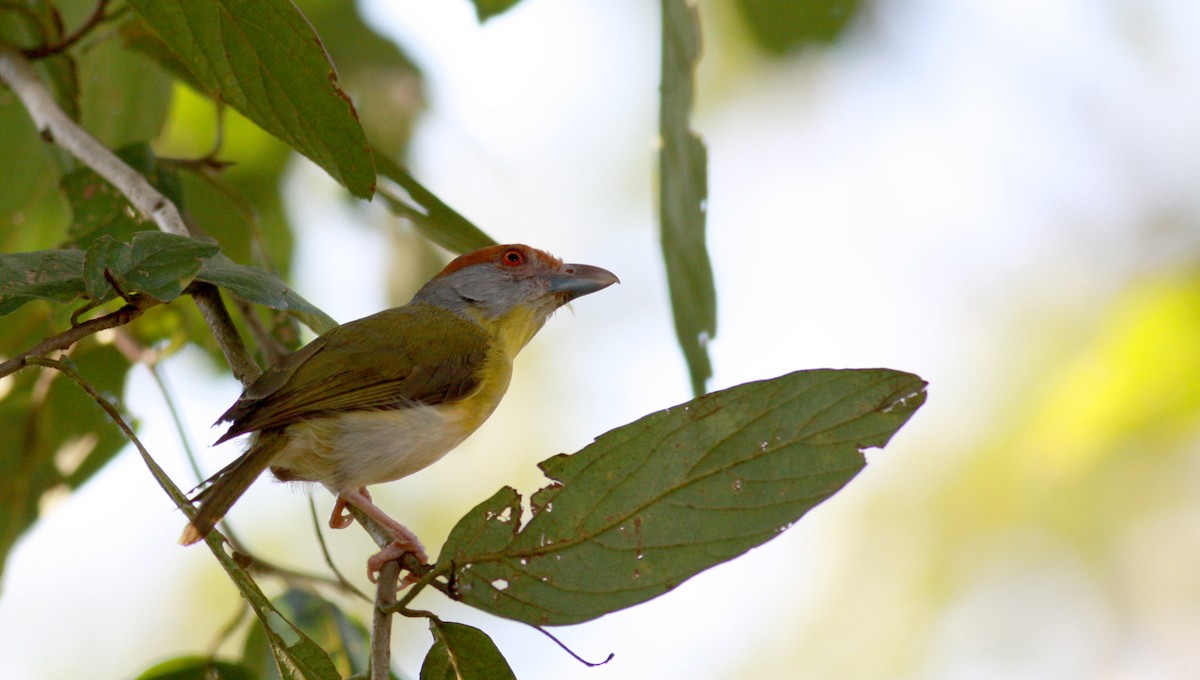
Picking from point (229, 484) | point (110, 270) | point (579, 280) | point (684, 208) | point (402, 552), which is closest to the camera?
point (110, 270)

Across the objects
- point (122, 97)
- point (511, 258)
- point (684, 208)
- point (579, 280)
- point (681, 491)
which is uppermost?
point (122, 97)

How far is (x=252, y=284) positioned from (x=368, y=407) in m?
0.95

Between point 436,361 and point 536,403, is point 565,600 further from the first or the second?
point 536,403

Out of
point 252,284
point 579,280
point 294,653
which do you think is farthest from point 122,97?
point 294,653

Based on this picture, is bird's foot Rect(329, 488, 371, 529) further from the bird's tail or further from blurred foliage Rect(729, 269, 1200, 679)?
blurred foliage Rect(729, 269, 1200, 679)

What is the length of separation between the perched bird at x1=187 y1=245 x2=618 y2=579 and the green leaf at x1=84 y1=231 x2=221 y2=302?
56cm

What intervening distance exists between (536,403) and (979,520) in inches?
108

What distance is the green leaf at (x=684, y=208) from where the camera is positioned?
110 inches

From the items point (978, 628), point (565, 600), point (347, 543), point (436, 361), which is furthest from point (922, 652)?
point (565, 600)

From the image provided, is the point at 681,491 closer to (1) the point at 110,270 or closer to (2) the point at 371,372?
(1) the point at 110,270

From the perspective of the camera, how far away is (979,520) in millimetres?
6703

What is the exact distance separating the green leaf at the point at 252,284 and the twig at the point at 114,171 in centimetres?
19

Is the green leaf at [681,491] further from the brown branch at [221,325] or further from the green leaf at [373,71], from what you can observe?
the green leaf at [373,71]

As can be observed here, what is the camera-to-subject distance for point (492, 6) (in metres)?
3.36
